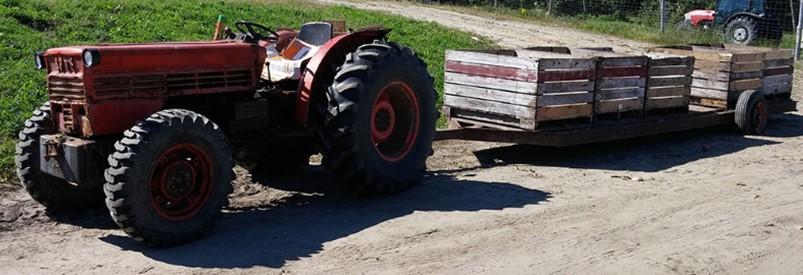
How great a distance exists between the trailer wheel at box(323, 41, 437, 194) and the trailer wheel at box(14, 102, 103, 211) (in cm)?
204

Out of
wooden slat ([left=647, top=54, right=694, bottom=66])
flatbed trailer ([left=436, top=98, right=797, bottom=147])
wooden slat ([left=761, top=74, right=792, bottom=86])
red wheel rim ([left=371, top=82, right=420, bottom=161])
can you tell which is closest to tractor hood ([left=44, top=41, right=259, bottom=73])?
red wheel rim ([left=371, top=82, right=420, bottom=161])

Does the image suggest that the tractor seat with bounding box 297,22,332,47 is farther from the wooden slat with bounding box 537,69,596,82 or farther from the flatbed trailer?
the wooden slat with bounding box 537,69,596,82

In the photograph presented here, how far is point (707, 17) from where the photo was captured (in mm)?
30406

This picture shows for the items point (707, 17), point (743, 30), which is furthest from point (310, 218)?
point (707, 17)

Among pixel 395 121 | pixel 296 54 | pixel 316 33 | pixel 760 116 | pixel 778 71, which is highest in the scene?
pixel 316 33

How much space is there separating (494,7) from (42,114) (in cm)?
2361

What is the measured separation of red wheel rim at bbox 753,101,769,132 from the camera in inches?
490

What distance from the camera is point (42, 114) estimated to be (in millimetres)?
7043

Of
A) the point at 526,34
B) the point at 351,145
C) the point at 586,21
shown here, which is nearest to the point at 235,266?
the point at 351,145

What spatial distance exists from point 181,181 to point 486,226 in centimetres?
231

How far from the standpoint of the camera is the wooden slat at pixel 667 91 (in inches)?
Result: 444

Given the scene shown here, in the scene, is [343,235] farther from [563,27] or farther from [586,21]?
[586,21]

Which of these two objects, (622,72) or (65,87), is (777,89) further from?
(65,87)

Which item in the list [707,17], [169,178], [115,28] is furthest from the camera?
[707,17]
